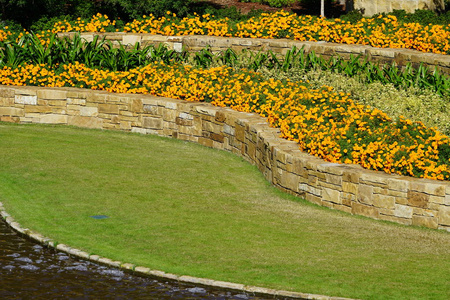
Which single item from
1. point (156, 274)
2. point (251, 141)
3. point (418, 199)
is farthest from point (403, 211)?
point (251, 141)

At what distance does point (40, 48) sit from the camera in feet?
56.4

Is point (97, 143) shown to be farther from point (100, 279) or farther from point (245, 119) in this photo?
point (100, 279)

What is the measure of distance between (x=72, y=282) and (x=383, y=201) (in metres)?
4.27

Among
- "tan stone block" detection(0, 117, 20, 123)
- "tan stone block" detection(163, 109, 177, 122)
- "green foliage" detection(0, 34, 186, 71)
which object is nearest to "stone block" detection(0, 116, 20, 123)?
"tan stone block" detection(0, 117, 20, 123)

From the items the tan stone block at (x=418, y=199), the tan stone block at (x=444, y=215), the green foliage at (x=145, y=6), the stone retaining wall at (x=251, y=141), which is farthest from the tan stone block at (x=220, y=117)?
the green foliage at (x=145, y=6)

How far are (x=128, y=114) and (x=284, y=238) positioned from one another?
22.8ft

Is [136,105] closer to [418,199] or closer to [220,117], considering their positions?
[220,117]

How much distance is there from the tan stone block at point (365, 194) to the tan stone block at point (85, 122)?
702 cm

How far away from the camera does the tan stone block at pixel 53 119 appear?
15914mm

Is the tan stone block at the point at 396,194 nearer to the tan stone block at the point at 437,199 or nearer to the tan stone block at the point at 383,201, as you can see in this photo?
the tan stone block at the point at 383,201

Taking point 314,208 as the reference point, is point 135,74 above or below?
above

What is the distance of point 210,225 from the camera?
9.77 meters

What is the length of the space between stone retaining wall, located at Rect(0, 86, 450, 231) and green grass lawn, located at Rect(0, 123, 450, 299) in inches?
8.4

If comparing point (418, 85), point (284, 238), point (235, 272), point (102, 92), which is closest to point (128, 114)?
point (102, 92)
